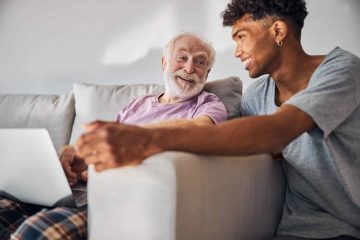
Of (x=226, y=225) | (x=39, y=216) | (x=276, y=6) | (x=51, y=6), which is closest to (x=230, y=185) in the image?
(x=226, y=225)

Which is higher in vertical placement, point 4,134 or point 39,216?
point 4,134

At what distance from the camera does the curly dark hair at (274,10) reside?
4.19ft

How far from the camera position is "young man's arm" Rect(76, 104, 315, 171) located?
0.86 meters

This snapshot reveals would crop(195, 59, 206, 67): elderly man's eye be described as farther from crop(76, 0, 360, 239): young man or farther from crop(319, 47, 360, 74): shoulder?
crop(319, 47, 360, 74): shoulder

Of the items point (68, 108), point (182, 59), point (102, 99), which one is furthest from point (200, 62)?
point (68, 108)

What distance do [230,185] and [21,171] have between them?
0.53m

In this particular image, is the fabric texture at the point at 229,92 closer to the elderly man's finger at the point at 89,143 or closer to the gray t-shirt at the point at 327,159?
the gray t-shirt at the point at 327,159

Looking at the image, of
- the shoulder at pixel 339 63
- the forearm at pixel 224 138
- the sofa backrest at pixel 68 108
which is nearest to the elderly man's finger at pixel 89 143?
the forearm at pixel 224 138

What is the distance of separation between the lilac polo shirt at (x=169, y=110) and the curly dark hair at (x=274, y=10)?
0.32 meters

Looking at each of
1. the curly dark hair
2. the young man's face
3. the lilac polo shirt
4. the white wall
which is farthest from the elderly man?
the white wall

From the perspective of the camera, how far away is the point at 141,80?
233 cm

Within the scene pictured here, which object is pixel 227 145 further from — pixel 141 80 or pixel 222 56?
pixel 141 80

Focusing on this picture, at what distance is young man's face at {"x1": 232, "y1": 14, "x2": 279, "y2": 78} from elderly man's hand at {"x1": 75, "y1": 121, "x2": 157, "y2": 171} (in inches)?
21.3

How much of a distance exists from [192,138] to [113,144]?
170 mm
